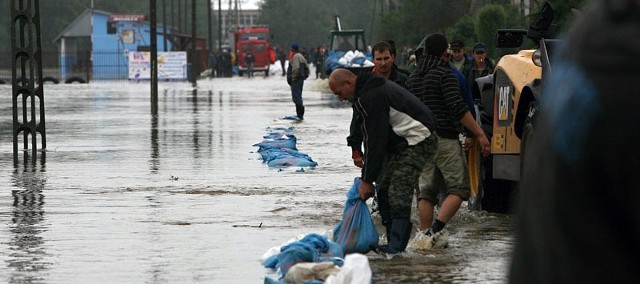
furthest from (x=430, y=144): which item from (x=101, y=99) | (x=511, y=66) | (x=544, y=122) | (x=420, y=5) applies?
(x=420, y=5)

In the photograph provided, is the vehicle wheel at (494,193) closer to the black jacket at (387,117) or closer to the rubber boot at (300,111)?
the black jacket at (387,117)

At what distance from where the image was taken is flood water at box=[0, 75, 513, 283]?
9844 mm

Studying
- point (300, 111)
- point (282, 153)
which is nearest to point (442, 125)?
point (282, 153)

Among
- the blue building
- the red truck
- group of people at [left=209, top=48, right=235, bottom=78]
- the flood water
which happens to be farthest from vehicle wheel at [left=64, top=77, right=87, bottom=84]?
the flood water

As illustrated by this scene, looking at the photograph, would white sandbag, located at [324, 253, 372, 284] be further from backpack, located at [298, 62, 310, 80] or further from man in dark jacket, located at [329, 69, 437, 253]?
backpack, located at [298, 62, 310, 80]

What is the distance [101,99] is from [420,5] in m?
16.6

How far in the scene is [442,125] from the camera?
11359 mm

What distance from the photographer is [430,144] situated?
412 inches

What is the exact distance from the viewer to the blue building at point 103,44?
263 ft

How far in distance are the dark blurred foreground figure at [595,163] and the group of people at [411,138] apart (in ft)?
26.8

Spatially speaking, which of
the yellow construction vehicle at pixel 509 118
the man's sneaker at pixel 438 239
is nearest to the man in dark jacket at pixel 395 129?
the man's sneaker at pixel 438 239

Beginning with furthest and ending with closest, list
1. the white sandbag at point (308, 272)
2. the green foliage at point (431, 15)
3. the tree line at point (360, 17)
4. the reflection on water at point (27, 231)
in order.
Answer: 1. the green foliage at point (431, 15)
2. the tree line at point (360, 17)
3. the reflection on water at point (27, 231)
4. the white sandbag at point (308, 272)

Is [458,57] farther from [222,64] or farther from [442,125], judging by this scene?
[222,64]

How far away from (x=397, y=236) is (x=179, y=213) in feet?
11.5
